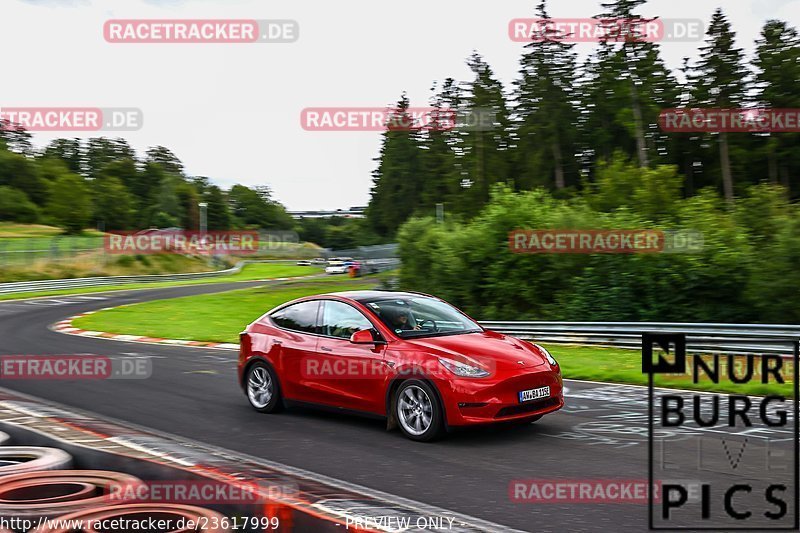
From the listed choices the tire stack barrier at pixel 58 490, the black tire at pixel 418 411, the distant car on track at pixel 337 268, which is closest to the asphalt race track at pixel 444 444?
the black tire at pixel 418 411

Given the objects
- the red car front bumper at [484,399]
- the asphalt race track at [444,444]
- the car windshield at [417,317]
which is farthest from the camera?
the car windshield at [417,317]

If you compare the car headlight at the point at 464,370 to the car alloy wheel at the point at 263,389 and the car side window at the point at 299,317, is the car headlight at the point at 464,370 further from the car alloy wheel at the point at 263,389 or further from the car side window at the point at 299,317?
the car alloy wheel at the point at 263,389

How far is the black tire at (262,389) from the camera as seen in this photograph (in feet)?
32.1

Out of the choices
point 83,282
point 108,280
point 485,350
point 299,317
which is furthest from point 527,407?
point 108,280

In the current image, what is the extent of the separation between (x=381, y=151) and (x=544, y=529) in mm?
102258

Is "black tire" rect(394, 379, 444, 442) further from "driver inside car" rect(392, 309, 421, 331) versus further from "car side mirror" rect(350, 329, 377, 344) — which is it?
"driver inside car" rect(392, 309, 421, 331)

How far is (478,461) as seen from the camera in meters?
7.27

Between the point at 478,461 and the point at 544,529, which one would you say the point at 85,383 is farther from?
the point at 544,529

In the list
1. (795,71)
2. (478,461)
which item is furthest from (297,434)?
(795,71)

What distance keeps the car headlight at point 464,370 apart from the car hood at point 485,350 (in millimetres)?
57

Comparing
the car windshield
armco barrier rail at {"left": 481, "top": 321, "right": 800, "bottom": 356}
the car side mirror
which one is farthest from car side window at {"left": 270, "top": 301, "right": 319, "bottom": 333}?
armco barrier rail at {"left": 481, "top": 321, "right": 800, "bottom": 356}

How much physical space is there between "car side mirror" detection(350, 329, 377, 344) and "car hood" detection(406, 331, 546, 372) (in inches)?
16.2

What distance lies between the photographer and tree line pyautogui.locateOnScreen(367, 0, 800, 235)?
5366cm

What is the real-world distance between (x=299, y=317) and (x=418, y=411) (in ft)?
7.53
